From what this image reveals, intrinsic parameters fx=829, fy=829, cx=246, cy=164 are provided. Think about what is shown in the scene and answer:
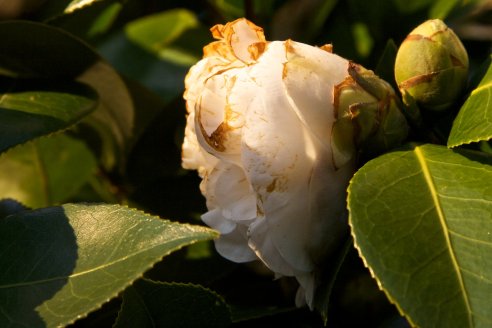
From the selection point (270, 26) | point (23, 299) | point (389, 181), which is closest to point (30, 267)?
point (23, 299)

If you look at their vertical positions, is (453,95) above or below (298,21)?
above

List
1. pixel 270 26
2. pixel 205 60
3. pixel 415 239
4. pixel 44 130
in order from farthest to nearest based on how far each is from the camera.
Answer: pixel 270 26 → pixel 44 130 → pixel 205 60 → pixel 415 239

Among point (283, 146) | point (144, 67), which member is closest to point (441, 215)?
point (283, 146)

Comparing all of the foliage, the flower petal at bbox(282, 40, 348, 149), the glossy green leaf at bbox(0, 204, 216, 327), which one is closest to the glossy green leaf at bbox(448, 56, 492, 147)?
the foliage

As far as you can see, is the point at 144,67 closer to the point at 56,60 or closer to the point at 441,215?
the point at 56,60

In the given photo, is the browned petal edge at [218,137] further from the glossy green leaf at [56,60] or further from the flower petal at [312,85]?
the glossy green leaf at [56,60]

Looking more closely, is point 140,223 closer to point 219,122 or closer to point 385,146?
point 219,122

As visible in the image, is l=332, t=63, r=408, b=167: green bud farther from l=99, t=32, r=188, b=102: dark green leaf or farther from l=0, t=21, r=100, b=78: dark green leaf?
l=99, t=32, r=188, b=102: dark green leaf
